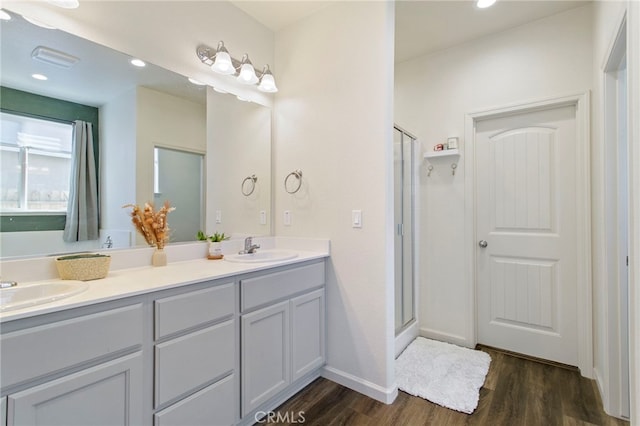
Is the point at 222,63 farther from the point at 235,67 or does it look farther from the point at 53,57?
the point at 53,57

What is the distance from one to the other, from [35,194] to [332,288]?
1790mm

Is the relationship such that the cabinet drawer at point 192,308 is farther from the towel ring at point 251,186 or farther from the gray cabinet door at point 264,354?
the towel ring at point 251,186

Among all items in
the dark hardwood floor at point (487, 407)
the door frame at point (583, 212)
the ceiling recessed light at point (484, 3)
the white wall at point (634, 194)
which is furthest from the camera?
the door frame at point (583, 212)

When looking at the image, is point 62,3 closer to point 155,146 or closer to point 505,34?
point 155,146

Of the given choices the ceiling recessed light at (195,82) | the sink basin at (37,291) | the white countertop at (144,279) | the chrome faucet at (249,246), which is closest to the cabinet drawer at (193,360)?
the white countertop at (144,279)

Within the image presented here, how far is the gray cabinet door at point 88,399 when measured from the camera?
96cm

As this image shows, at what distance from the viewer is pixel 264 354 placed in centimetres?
172

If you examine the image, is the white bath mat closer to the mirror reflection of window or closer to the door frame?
the door frame

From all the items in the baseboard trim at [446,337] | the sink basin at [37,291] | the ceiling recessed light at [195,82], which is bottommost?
the baseboard trim at [446,337]

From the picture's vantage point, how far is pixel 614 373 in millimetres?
1770

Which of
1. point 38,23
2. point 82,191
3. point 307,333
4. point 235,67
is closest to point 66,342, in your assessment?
point 82,191

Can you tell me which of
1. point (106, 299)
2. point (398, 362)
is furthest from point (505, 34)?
point (106, 299)

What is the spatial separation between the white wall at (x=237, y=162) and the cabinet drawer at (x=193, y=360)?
34.8 inches

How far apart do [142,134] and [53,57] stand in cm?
51
